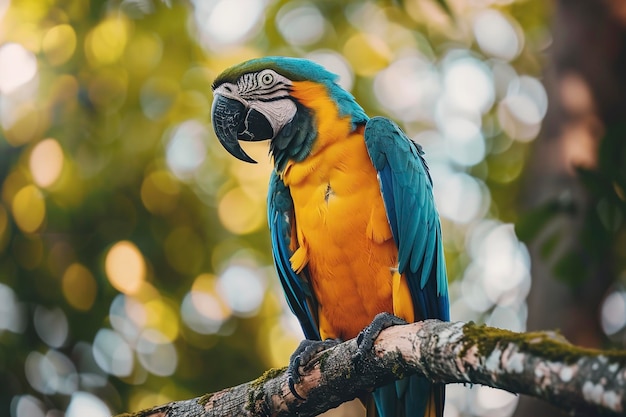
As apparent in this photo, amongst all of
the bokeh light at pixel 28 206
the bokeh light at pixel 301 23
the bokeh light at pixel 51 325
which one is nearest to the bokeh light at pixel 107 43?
the bokeh light at pixel 28 206

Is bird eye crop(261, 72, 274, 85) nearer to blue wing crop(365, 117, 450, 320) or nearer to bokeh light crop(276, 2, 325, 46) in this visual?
blue wing crop(365, 117, 450, 320)

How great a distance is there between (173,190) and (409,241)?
11.3 feet

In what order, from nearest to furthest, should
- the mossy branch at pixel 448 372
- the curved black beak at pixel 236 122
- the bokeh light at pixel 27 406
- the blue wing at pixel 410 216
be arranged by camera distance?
the mossy branch at pixel 448 372
the blue wing at pixel 410 216
the curved black beak at pixel 236 122
the bokeh light at pixel 27 406

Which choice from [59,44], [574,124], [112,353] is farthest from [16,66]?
[574,124]

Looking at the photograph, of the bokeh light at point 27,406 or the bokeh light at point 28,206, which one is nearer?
the bokeh light at point 27,406

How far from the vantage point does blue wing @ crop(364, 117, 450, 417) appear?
2875 millimetres

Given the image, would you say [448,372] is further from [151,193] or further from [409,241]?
[151,193]

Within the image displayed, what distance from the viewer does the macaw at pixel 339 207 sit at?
2891 millimetres

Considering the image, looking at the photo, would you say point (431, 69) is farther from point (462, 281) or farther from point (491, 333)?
point (491, 333)

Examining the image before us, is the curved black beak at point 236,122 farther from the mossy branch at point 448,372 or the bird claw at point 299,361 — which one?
the mossy branch at point 448,372

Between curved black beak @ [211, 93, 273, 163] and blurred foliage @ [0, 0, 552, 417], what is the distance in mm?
1408

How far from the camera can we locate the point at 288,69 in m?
3.19

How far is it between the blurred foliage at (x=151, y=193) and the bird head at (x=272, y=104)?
141 cm

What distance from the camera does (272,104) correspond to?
313 centimetres
